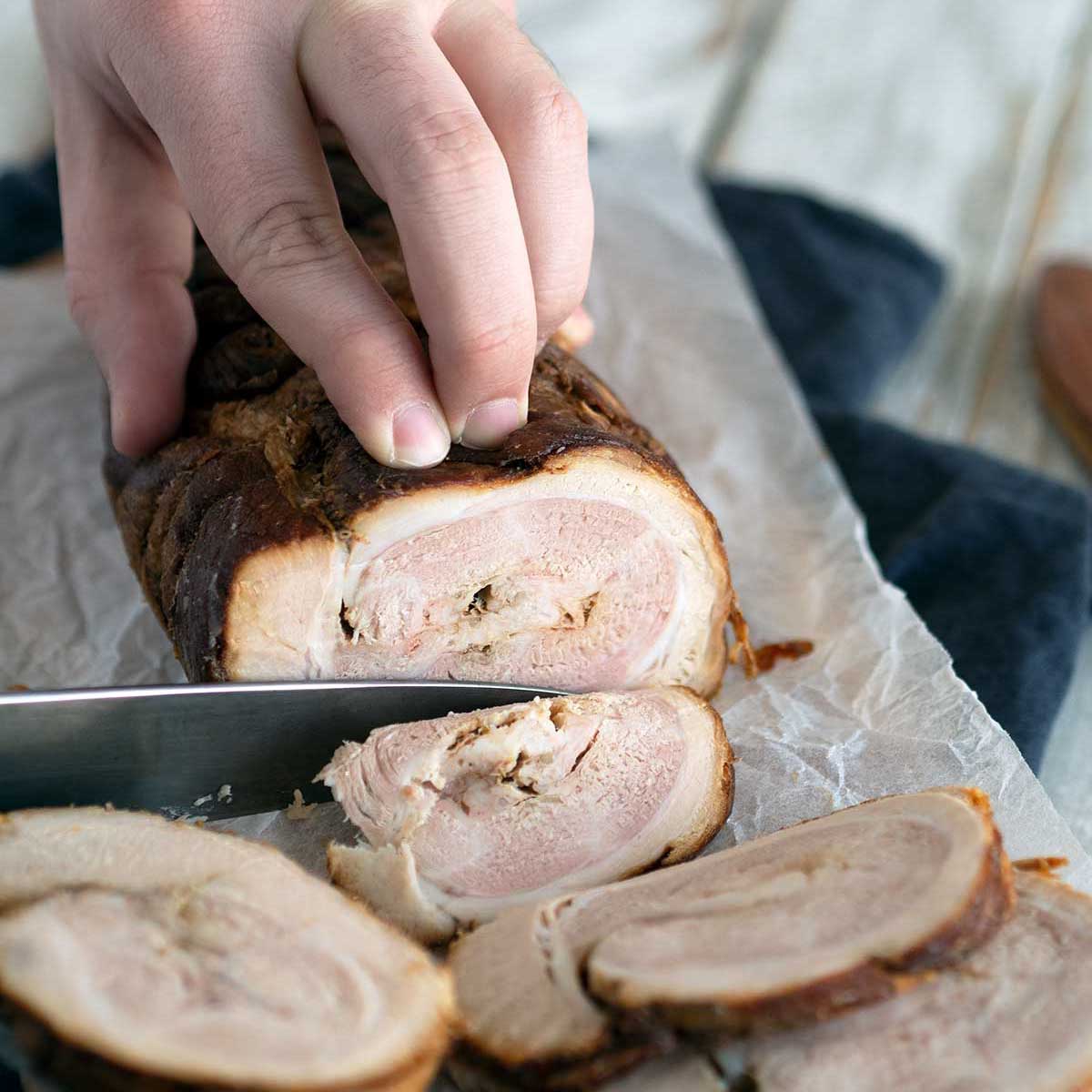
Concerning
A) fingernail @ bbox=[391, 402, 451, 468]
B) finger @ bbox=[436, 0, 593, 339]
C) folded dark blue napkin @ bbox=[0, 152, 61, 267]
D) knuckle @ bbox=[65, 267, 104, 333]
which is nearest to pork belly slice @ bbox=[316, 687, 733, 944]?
fingernail @ bbox=[391, 402, 451, 468]

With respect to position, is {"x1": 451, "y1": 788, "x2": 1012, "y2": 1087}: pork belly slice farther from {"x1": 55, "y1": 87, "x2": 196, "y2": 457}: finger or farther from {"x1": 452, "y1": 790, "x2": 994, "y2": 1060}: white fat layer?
{"x1": 55, "y1": 87, "x2": 196, "y2": 457}: finger

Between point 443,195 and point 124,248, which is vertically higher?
point 443,195

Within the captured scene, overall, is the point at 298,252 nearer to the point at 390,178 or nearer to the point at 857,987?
the point at 390,178

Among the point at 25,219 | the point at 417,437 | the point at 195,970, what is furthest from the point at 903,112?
the point at 195,970

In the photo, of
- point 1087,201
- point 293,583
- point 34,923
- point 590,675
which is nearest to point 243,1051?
point 34,923

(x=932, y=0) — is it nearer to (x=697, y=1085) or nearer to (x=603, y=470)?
(x=603, y=470)
